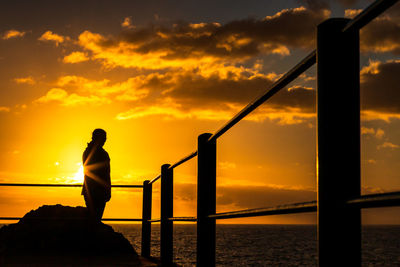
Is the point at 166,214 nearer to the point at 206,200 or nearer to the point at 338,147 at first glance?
the point at 206,200

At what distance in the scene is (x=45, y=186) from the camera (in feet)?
26.7

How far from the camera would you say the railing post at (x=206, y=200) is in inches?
139

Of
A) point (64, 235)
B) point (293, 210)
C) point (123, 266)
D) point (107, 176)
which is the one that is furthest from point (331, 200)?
point (64, 235)

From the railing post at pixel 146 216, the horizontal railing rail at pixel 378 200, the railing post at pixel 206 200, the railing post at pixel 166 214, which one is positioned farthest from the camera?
the railing post at pixel 146 216

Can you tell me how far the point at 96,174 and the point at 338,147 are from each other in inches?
239

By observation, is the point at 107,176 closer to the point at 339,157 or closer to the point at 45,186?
the point at 45,186

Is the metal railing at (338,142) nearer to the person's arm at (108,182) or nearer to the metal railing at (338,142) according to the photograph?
the metal railing at (338,142)

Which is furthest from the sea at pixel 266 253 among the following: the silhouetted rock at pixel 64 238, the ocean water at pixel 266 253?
the silhouetted rock at pixel 64 238

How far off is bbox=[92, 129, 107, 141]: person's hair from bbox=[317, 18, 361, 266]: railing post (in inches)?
232

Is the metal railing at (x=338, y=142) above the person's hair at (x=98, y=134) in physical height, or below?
below

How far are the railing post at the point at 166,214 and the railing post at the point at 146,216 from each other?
172cm

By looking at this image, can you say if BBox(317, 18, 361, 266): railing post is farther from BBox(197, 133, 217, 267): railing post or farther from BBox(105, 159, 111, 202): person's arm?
BBox(105, 159, 111, 202): person's arm

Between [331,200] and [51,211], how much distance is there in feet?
28.7

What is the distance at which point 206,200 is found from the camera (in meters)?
3.62
